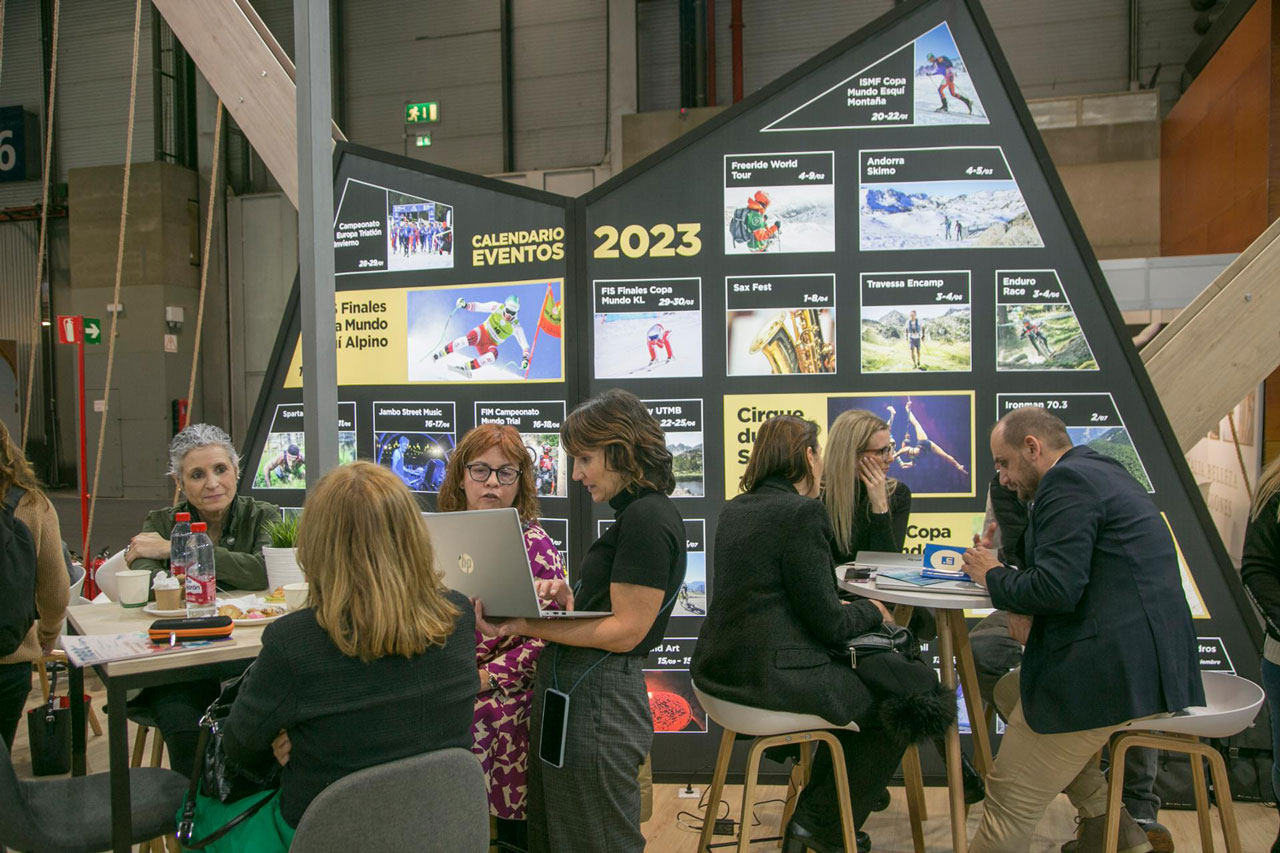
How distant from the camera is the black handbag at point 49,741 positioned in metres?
3.71

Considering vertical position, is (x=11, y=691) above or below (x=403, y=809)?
below

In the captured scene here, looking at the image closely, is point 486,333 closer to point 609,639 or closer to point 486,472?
point 486,472

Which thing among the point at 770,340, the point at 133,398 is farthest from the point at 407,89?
the point at 770,340

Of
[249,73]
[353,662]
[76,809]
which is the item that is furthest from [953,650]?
[249,73]

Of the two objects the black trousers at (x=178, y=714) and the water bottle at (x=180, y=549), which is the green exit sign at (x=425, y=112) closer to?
the water bottle at (x=180, y=549)

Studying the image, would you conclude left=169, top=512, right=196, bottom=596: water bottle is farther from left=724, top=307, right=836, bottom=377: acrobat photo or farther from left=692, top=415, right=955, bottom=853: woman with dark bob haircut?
left=724, top=307, right=836, bottom=377: acrobat photo

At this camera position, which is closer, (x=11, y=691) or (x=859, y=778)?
(x=859, y=778)

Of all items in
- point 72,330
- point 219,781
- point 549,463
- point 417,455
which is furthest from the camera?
point 72,330

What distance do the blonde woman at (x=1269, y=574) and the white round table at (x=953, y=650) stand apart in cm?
78

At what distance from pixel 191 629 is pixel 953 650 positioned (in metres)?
2.31

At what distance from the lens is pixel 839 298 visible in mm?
3646

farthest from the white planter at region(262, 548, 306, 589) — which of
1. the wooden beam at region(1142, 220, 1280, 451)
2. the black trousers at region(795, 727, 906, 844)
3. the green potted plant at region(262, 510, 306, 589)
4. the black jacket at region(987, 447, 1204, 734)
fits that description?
the wooden beam at region(1142, 220, 1280, 451)

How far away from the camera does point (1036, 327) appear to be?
3574mm

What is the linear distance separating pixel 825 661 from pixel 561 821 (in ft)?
2.48
